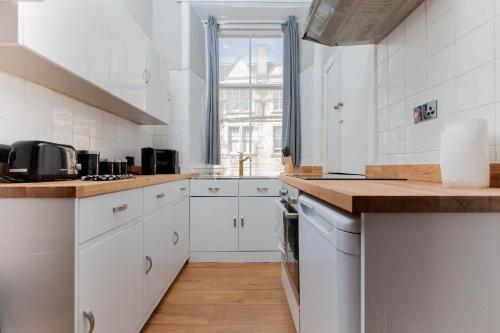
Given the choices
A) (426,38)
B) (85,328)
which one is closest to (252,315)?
(85,328)

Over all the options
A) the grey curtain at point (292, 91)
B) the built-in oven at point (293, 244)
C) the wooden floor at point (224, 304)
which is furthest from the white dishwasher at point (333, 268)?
the grey curtain at point (292, 91)

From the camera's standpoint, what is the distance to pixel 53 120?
5.17 ft

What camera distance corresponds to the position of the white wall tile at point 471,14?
38.3 inches

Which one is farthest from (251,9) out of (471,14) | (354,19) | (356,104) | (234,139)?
(471,14)

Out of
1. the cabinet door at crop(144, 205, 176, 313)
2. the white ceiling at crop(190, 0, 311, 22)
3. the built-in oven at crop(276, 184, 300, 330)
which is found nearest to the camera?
the built-in oven at crop(276, 184, 300, 330)

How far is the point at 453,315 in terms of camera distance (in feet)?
1.96

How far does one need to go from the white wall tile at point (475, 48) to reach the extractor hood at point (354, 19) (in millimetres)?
422

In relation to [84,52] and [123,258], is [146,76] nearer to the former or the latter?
[84,52]

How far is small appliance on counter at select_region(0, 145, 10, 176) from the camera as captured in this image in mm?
1216

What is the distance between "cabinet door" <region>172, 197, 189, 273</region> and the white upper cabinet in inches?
32.3

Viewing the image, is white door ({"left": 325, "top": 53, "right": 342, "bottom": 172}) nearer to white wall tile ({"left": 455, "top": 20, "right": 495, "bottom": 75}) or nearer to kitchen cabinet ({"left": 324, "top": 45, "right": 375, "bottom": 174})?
kitchen cabinet ({"left": 324, "top": 45, "right": 375, "bottom": 174})

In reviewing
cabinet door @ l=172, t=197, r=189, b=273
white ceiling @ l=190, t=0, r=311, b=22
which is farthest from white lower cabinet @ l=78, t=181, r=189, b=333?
white ceiling @ l=190, t=0, r=311, b=22

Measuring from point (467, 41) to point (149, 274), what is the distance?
6.15 feet

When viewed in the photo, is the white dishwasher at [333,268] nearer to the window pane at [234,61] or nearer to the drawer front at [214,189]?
the drawer front at [214,189]
